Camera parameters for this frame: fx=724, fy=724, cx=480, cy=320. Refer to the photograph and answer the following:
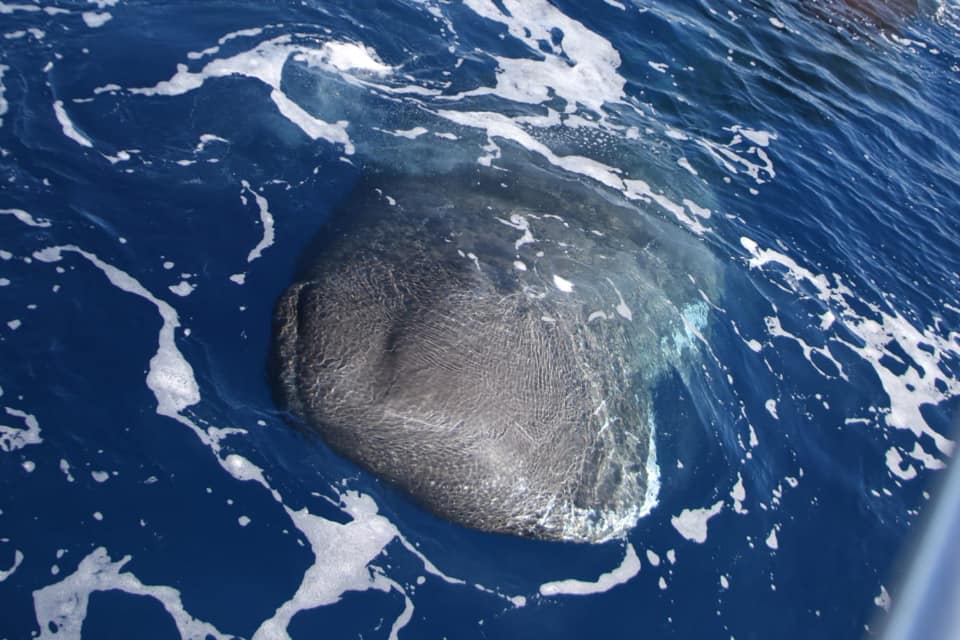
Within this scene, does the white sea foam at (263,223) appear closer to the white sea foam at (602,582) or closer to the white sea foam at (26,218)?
the white sea foam at (26,218)

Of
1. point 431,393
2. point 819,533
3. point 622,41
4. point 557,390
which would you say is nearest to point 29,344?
point 431,393

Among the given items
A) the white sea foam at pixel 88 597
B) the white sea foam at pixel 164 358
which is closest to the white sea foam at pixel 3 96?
the white sea foam at pixel 164 358

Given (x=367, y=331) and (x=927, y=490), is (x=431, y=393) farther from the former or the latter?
(x=927, y=490)

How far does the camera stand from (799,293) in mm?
11977

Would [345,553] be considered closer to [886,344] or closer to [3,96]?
[3,96]

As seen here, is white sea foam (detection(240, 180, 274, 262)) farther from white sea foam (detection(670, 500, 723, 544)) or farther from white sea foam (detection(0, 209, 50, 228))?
white sea foam (detection(670, 500, 723, 544))

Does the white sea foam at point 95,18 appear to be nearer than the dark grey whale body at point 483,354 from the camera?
No

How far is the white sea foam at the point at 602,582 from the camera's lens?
7367 millimetres

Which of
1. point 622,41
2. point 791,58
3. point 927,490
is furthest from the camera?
point 791,58

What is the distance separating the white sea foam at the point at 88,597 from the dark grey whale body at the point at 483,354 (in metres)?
2.02

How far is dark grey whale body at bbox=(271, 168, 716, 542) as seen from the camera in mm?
7320

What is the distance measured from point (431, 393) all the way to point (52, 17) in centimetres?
973

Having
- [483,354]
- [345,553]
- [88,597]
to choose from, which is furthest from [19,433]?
[483,354]

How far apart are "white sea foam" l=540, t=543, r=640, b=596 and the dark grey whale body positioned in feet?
1.25
